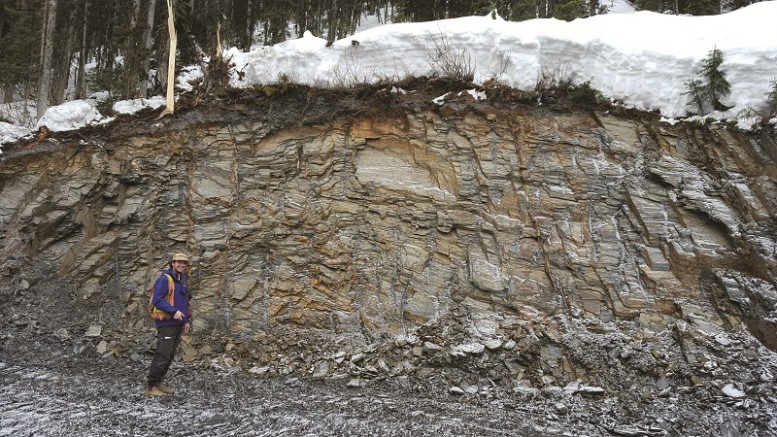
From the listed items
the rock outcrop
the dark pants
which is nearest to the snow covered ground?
the rock outcrop

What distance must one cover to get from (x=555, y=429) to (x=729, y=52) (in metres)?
6.71

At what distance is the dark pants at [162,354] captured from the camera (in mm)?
5879

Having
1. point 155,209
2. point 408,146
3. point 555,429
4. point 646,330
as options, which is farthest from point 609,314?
point 155,209

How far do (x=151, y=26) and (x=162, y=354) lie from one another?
9588mm

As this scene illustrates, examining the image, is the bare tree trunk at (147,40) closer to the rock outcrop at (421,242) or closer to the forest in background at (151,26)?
the forest in background at (151,26)

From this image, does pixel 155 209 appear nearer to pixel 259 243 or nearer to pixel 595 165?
pixel 259 243

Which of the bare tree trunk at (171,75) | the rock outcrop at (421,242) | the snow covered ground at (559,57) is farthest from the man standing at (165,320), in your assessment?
the snow covered ground at (559,57)

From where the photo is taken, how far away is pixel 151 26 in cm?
1184

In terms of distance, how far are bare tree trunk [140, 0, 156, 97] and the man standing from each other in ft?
23.3

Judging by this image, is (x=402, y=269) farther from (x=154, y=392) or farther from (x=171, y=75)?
(x=171, y=75)

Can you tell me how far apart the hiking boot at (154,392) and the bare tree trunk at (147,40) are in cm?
788

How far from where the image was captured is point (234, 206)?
28.5 ft

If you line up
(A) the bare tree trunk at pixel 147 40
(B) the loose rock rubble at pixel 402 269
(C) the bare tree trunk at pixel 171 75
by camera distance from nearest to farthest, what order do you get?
(B) the loose rock rubble at pixel 402 269 < (C) the bare tree trunk at pixel 171 75 < (A) the bare tree trunk at pixel 147 40

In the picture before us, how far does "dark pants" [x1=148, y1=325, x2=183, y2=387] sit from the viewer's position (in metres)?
5.88
